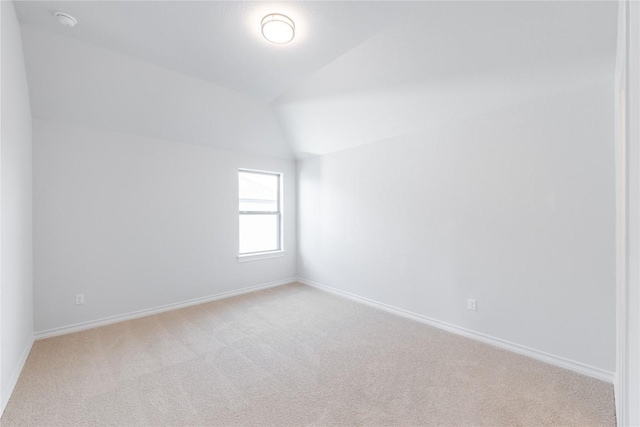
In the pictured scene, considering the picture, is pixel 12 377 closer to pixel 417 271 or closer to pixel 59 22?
pixel 59 22

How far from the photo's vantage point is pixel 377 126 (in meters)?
3.43

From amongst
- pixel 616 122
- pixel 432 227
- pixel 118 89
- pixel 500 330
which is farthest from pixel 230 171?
pixel 616 122

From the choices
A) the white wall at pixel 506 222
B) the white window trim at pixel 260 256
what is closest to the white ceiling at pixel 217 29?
the white wall at pixel 506 222

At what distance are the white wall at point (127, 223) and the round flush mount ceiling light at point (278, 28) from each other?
7.07ft

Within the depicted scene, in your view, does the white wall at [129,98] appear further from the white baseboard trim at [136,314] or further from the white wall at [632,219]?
the white wall at [632,219]

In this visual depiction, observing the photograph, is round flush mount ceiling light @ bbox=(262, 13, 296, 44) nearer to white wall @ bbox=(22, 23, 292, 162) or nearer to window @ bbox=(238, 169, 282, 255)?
white wall @ bbox=(22, 23, 292, 162)

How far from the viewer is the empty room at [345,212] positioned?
1838 mm

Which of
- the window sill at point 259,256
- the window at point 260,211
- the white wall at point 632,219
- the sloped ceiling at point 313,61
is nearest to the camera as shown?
the white wall at point 632,219

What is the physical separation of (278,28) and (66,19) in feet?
5.45

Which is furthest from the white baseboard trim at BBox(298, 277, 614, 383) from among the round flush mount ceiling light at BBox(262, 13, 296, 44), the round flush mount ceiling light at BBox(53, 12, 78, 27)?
the round flush mount ceiling light at BBox(53, 12, 78, 27)

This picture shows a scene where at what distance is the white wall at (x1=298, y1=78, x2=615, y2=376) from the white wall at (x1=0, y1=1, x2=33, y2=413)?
11.2 ft

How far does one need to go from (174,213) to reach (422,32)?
3489 millimetres

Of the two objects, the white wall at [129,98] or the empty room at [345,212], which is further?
the white wall at [129,98]

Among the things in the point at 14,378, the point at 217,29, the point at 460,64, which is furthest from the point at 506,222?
the point at 14,378
